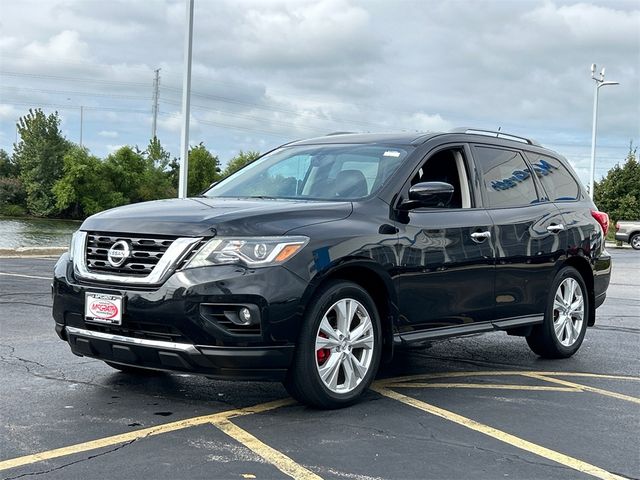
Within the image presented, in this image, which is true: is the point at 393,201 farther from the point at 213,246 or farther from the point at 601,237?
the point at 601,237

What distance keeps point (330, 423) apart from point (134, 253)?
1.54 meters

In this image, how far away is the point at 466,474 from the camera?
3.94m

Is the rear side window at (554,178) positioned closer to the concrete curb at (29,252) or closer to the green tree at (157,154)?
the concrete curb at (29,252)

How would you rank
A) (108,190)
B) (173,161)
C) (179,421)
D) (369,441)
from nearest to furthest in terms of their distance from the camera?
(369,441)
(179,421)
(108,190)
(173,161)

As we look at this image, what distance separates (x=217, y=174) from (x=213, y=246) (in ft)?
298

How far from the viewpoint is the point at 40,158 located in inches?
3253

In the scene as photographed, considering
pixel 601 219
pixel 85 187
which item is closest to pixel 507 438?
pixel 601 219

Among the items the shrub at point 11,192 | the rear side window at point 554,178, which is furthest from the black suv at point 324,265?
the shrub at point 11,192

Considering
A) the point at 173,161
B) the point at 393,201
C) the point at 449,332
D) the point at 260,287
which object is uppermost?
the point at 173,161

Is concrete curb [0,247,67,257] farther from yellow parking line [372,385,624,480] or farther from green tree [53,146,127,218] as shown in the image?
green tree [53,146,127,218]

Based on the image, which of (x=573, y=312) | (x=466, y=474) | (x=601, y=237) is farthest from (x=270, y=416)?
(x=601, y=237)

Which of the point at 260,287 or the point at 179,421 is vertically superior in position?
the point at 260,287

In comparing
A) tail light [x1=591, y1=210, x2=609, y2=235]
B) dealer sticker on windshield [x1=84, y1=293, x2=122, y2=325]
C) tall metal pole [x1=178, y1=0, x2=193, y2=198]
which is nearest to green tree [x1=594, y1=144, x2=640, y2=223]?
tall metal pole [x1=178, y1=0, x2=193, y2=198]

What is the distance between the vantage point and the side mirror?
5.48 metres
